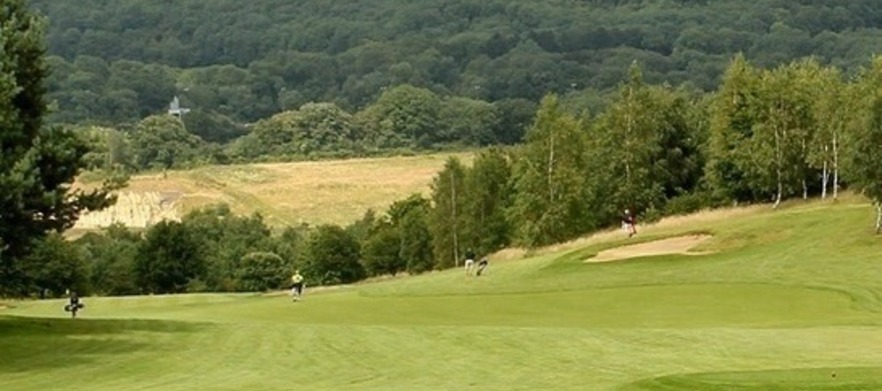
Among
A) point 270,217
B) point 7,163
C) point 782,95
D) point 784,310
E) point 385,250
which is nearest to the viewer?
point 7,163

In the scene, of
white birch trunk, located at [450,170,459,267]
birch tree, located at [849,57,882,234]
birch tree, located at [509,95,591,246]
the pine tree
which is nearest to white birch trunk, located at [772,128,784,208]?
birch tree, located at [509,95,591,246]

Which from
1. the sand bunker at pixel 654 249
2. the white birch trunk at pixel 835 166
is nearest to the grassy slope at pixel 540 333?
the sand bunker at pixel 654 249

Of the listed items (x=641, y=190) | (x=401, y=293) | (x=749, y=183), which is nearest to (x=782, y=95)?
(x=749, y=183)

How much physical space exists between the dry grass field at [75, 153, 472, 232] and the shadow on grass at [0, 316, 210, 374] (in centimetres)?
11809

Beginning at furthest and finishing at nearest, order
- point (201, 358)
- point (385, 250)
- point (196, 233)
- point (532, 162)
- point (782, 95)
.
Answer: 1. point (196, 233)
2. point (385, 250)
3. point (532, 162)
4. point (782, 95)
5. point (201, 358)

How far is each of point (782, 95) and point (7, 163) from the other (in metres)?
58.1

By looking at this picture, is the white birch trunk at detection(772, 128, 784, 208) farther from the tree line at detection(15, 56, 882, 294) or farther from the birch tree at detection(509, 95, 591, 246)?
the birch tree at detection(509, 95, 591, 246)

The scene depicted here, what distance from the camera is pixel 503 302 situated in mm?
50312

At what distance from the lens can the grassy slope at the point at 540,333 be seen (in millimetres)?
26969

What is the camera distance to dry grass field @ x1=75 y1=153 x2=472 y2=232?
165 meters

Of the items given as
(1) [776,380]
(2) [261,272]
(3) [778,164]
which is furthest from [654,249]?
(2) [261,272]

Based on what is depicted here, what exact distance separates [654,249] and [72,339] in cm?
3358

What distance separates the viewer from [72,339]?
37.0 m

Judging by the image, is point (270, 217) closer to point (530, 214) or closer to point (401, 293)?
point (530, 214)
